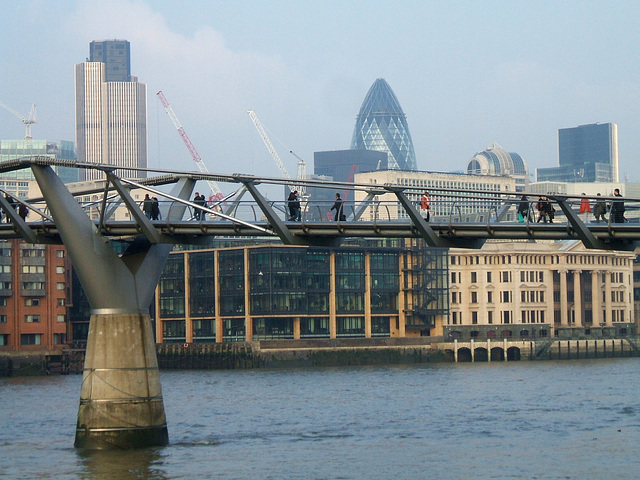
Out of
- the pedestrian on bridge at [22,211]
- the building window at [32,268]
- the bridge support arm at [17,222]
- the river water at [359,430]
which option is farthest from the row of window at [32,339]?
the bridge support arm at [17,222]

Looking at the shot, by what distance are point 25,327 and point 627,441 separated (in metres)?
111

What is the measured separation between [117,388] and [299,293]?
372 ft

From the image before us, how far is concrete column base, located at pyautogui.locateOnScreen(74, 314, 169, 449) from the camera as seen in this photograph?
57500 mm

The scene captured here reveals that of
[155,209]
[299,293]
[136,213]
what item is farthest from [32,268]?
[136,213]

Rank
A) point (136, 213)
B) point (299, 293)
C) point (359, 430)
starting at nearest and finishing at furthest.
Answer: point (136, 213), point (359, 430), point (299, 293)

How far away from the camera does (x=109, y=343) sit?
2275 inches

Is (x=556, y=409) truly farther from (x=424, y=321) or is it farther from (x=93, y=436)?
(x=424, y=321)

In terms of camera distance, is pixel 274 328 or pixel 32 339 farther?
pixel 274 328

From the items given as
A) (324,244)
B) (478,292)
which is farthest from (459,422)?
(478,292)

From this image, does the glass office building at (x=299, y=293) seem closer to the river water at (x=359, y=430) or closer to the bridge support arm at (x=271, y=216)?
the river water at (x=359, y=430)

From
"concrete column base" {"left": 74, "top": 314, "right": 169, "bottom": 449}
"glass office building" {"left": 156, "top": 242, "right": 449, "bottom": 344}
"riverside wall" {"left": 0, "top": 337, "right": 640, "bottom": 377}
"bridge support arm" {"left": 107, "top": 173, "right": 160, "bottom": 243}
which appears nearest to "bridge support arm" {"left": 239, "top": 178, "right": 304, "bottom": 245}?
"bridge support arm" {"left": 107, "top": 173, "right": 160, "bottom": 243}

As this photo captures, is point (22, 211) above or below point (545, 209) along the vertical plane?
above

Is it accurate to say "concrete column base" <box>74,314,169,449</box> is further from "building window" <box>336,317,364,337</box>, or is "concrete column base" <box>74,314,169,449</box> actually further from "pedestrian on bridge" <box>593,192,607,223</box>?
"building window" <box>336,317,364,337</box>

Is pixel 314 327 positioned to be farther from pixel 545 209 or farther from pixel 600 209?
pixel 600 209
